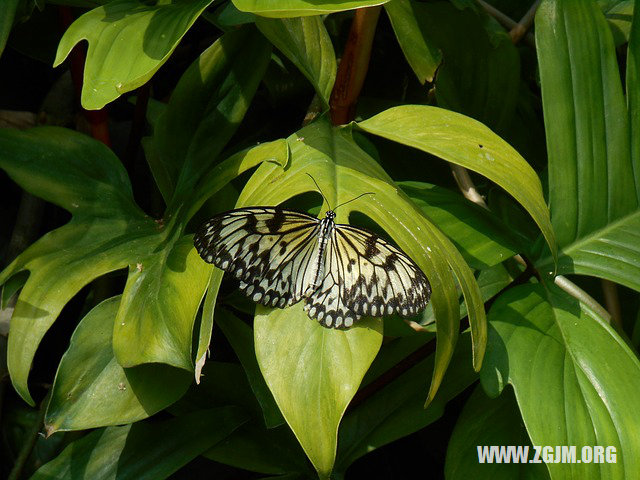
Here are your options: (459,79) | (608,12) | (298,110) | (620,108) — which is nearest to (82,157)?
(298,110)

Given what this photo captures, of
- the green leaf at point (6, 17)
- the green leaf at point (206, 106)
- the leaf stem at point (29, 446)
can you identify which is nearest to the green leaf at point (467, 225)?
the green leaf at point (206, 106)

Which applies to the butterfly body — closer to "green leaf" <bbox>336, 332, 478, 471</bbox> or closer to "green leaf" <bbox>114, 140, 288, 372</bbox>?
"green leaf" <bbox>114, 140, 288, 372</bbox>

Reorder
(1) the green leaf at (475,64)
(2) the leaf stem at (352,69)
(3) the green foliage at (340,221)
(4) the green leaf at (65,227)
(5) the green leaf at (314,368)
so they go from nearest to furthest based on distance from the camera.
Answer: (5) the green leaf at (314,368) → (3) the green foliage at (340,221) → (4) the green leaf at (65,227) → (2) the leaf stem at (352,69) → (1) the green leaf at (475,64)

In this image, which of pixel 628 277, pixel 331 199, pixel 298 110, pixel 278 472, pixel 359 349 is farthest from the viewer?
pixel 298 110

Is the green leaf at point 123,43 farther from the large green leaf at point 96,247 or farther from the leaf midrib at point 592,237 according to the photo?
the leaf midrib at point 592,237

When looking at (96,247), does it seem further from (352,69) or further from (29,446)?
(352,69)

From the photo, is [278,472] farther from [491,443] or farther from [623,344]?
[623,344]

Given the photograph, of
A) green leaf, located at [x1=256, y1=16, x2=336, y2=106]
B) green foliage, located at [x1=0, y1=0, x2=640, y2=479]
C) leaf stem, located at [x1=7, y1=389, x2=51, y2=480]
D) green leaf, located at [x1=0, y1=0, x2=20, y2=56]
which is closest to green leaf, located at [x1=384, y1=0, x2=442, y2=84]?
green foliage, located at [x1=0, y1=0, x2=640, y2=479]
